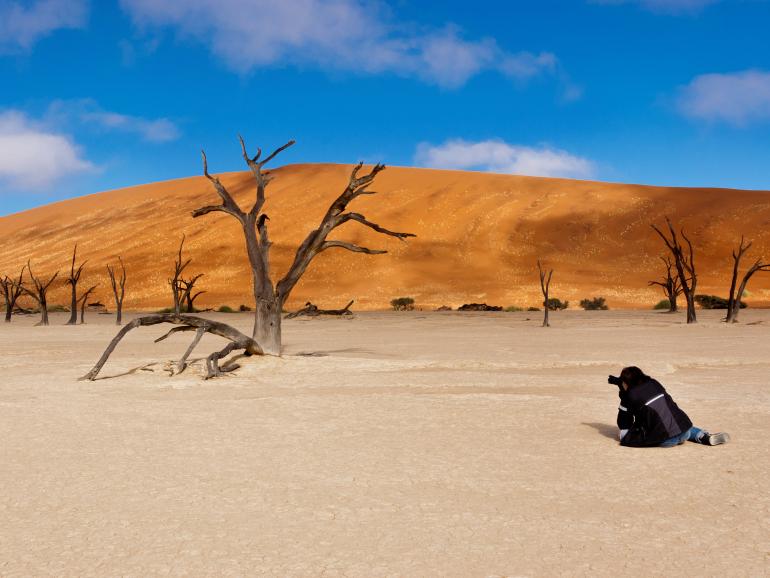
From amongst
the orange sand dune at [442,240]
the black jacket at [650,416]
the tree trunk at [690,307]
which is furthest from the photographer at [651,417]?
the orange sand dune at [442,240]

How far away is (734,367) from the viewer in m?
15.0

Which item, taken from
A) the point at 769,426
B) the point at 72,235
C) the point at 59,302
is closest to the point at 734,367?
the point at 769,426

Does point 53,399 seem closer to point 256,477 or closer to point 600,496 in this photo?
point 256,477

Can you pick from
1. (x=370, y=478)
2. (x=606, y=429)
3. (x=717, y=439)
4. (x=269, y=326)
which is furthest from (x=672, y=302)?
(x=370, y=478)

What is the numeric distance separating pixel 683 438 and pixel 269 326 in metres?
9.45

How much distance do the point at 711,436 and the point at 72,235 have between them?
88.2 meters

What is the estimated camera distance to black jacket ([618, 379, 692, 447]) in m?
7.45

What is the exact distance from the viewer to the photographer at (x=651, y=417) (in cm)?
745

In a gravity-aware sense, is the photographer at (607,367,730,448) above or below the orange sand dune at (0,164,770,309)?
below

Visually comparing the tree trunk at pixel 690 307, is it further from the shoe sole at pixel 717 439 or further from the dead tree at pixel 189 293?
the shoe sole at pixel 717 439

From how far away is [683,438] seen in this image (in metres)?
7.60

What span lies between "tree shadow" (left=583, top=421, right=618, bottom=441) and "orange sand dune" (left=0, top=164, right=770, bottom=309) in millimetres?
A: 42646

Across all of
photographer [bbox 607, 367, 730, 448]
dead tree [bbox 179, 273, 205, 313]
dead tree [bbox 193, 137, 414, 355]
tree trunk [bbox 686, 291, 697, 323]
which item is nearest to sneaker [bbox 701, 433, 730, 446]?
photographer [bbox 607, 367, 730, 448]

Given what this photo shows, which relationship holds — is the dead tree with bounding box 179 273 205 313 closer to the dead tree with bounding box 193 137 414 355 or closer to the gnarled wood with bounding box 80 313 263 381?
the dead tree with bounding box 193 137 414 355
